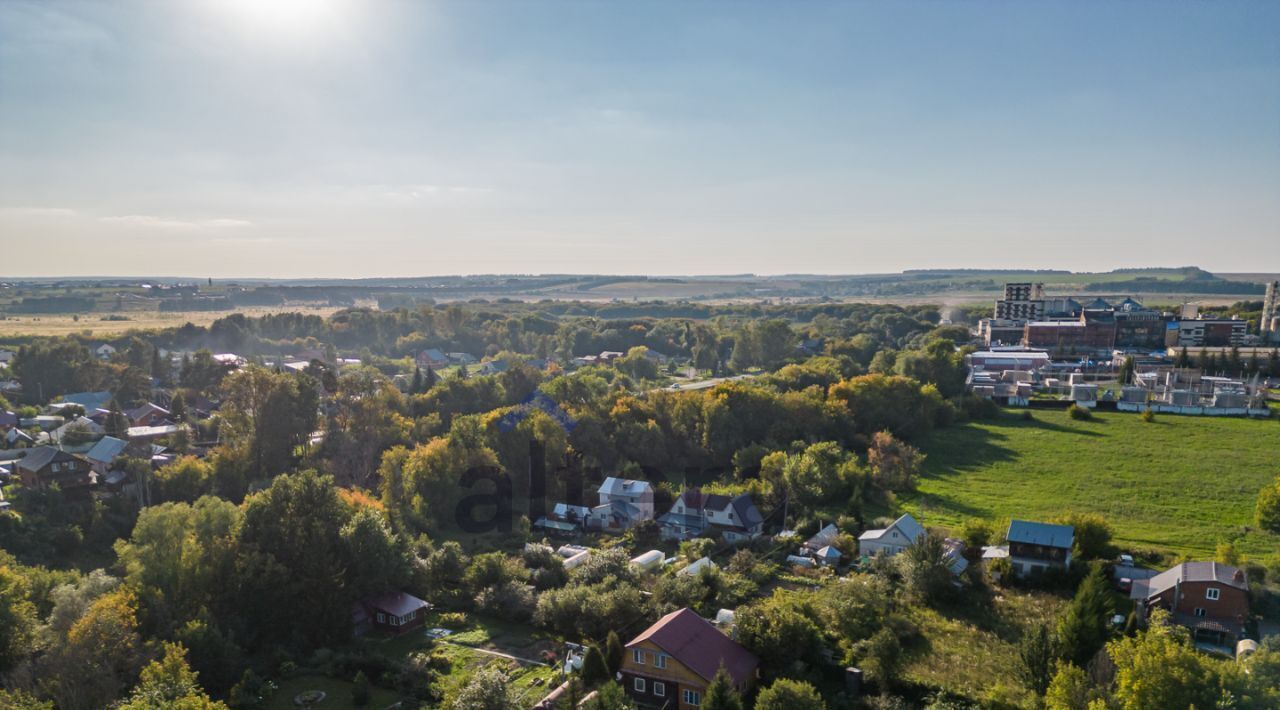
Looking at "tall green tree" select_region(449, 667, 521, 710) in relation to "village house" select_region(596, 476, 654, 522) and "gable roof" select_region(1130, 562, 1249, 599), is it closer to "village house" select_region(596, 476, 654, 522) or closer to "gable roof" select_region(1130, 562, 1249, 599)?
"village house" select_region(596, 476, 654, 522)

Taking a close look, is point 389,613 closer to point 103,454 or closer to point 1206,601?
point 103,454

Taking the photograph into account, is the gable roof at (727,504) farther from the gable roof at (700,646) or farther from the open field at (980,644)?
the gable roof at (700,646)

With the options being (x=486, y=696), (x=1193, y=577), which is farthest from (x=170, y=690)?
(x=1193, y=577)

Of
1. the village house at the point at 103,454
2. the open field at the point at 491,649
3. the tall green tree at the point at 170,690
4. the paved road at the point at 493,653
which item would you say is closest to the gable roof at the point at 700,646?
the open field at the point at 491,649

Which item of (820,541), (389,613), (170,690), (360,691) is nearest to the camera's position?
(170,690)

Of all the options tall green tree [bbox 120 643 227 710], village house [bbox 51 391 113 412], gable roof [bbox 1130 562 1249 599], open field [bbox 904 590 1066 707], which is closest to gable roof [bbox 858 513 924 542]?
open field [bbox 904 590 1066 707]
